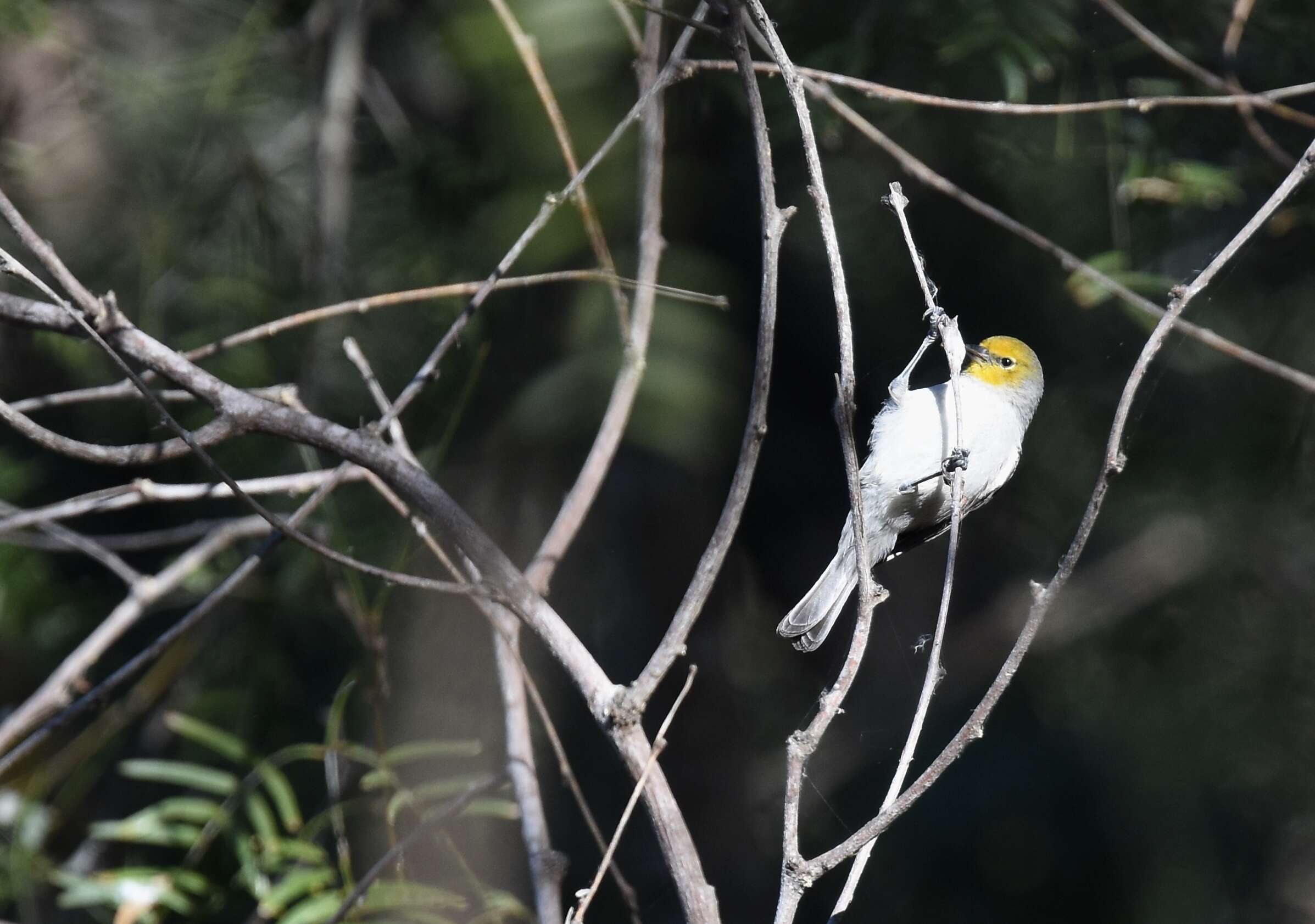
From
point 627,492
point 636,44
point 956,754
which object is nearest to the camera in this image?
point 956,754

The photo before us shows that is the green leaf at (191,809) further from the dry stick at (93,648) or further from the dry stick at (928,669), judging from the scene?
the dry stick at (928,669)

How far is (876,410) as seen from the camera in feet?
8.65

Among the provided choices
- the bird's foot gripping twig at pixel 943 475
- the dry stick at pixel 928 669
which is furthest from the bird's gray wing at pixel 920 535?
the dry stick at pixel 928 669

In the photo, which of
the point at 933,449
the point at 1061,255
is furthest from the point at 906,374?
the point at 933,449

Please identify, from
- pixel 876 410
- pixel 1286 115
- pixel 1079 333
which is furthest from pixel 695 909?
pixel 1079 333

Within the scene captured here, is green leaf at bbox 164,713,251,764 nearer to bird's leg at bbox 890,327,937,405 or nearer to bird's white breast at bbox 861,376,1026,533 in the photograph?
bird's white breast at bbox 861,376,1026,533

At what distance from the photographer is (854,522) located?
1.24 m

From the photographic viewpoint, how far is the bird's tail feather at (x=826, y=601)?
220cm

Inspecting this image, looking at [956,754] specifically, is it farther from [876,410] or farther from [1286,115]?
[1286,115]

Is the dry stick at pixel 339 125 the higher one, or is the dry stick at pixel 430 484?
the dry stick at pixel 339 125

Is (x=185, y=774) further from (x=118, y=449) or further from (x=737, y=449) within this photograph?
(x=737, y=449)

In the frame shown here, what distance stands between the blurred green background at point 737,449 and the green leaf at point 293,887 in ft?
1.76

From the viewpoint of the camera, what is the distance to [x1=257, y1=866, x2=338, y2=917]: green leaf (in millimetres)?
2164

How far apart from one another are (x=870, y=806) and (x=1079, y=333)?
4.78ft
